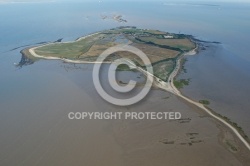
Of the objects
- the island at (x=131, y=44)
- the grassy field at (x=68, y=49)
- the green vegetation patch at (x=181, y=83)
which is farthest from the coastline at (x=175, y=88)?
the grassy field at (x=68, y=49)

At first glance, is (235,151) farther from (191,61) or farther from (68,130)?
(191,61)

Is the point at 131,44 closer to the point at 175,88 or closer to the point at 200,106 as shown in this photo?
the point at 175,88

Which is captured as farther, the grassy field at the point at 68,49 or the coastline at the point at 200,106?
the grassy field at the point at 68,49

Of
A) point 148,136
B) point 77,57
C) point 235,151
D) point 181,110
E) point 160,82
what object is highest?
point 77,57

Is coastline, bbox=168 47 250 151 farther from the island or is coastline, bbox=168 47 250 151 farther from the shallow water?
the shallow water

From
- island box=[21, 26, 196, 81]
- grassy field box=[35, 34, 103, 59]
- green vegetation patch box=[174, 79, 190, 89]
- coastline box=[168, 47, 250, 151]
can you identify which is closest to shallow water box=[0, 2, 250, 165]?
green vegetation patch box=[174, 79, 190, 89]

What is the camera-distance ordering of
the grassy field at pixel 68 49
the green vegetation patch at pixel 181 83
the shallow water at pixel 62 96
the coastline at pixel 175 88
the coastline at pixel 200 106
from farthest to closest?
the grassy field at pixel 68 49
the green vegetation patch at pixel 181 83
the coastline at pixel 175 88
the coastline at pixel 200 106
the shallow water at pixel 62 96

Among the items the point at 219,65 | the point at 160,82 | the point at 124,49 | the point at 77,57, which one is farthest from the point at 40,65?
the point at 219,65

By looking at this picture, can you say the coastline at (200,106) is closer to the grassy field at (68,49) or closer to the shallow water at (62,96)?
the shallow water at (62,96)

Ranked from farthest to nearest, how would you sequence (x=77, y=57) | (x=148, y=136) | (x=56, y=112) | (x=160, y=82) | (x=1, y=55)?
1. (x=1, y=55)
2. (x=77, y=57)
3. (x=160, y=82)
4. (x=56, y=112)
5. (x=148, y=136)

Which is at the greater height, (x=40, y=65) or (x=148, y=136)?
(x=40, y=65)

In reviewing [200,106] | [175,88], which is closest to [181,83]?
[175,88]
